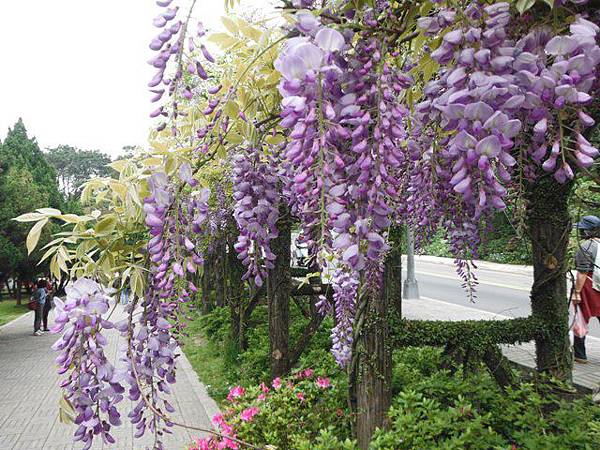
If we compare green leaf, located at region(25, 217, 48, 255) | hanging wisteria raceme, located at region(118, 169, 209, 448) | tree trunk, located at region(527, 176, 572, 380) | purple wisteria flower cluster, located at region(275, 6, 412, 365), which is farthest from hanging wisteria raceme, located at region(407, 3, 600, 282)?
tree trunk, located at region(527, 176, 572, 380)

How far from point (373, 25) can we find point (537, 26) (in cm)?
35

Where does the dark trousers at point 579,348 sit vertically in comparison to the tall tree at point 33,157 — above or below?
below

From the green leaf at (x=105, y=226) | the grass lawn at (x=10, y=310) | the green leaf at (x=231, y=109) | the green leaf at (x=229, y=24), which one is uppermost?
the green leaf at (x=229, y=24)

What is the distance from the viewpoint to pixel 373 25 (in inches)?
45.7

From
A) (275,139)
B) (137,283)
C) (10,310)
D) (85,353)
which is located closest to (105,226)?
(137,283)

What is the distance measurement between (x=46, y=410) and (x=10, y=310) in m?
20.6

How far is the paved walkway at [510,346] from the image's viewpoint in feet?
18.4

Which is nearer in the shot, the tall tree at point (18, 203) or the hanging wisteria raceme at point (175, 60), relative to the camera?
the hanging wisteria raceme at point (175, 60)

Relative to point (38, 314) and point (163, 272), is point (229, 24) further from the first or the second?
point (38, 314)

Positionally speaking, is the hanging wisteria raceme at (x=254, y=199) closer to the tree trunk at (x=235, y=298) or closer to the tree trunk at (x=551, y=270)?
the tree trunk at (x=551, y=270)

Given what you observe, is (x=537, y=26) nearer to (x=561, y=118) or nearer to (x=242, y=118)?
(x=561, y=118)

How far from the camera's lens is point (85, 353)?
1.36 metres

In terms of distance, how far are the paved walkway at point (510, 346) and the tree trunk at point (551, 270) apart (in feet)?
1.39

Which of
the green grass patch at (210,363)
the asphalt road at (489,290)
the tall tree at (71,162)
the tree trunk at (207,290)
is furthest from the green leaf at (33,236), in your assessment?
the tall tree at (71,162)
